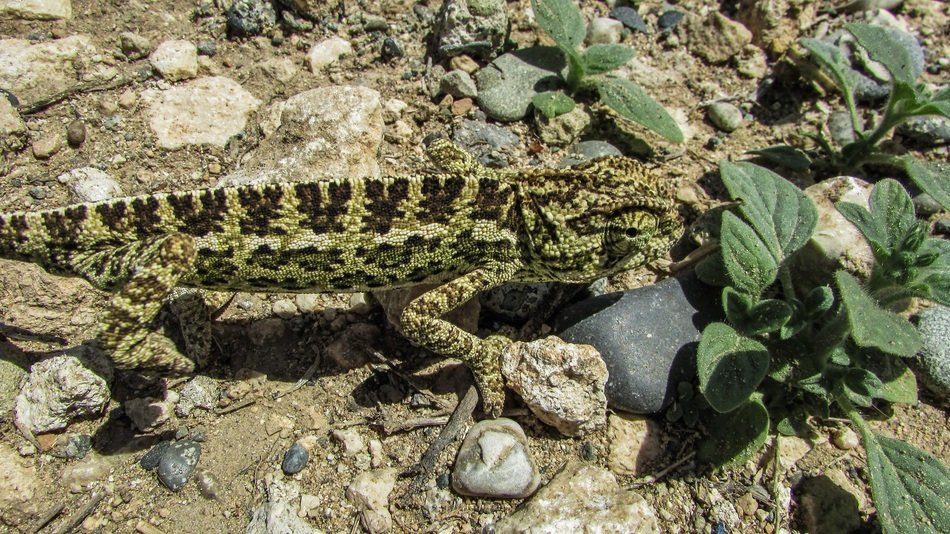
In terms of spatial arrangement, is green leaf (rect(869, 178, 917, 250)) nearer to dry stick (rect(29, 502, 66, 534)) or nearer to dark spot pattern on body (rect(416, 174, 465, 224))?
dark spot pattern on body (rect(416, 174, 465, 224))

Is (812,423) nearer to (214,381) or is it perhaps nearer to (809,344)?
(809,344)

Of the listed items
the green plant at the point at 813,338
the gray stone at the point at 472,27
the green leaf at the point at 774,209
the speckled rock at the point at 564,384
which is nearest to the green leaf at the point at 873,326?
the green plant at the point at 813,338

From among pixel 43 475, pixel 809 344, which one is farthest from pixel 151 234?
pixel 809 344

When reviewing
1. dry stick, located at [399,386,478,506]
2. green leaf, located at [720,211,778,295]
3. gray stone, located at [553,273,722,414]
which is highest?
green leaf, located at [720,211,778,295]

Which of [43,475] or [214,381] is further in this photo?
[214,381]

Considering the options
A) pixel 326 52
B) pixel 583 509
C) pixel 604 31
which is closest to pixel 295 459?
pixel 583 509

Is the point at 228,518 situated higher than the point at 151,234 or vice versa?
the point at 151,234

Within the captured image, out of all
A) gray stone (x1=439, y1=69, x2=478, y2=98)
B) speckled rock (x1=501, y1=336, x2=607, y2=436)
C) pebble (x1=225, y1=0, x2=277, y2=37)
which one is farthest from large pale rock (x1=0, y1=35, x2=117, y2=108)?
speckled rock (x1=501, y1=336, x2=607, y2=436)
